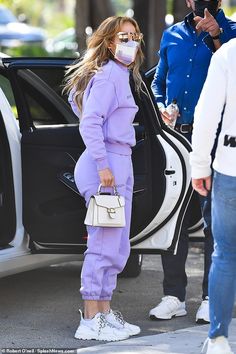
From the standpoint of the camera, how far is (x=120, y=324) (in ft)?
19.0

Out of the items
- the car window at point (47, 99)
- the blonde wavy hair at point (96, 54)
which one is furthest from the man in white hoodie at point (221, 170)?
the car window at point (47, 99)

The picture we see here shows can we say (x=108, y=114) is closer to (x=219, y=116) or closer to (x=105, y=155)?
(x=105, y=155)

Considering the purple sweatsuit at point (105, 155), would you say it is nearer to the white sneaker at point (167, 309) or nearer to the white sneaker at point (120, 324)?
the white sneaker at point (120, 324)

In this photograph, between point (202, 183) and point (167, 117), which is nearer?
point (202, 183)

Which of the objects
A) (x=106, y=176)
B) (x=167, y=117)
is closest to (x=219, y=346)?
(x=106, y=176)

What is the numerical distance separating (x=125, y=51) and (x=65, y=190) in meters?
0.96

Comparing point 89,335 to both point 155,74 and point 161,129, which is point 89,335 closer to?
point 161,129

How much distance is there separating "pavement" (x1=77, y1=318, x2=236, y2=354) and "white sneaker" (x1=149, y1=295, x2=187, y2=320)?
0.31m

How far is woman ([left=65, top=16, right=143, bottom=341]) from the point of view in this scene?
5535 mm

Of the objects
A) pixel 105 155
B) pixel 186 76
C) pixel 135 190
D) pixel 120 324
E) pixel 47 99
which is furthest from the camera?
pixel 47 99

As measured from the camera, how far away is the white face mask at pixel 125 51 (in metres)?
5.60

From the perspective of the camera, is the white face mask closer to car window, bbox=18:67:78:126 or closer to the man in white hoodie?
the man in white hoodie

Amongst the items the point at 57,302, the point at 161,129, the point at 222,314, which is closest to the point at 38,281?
the point at 57,302

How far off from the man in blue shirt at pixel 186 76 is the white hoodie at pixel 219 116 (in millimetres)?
1114
